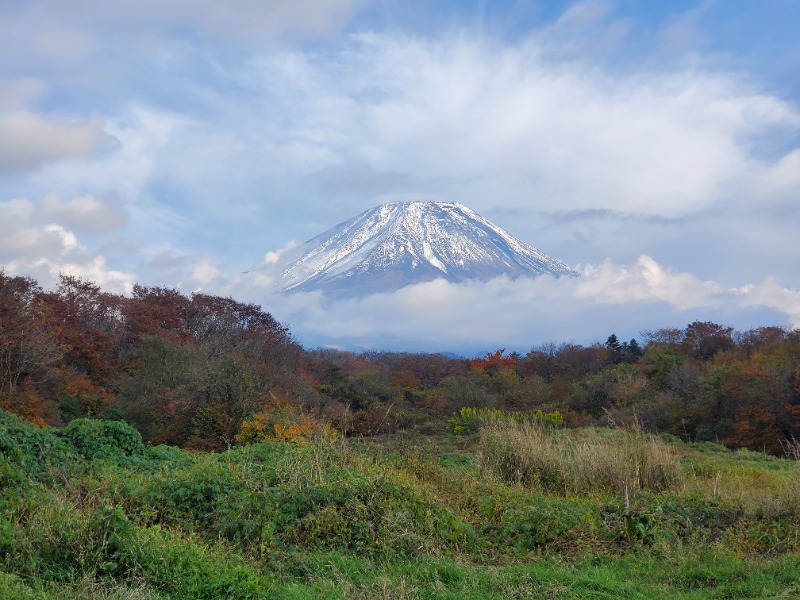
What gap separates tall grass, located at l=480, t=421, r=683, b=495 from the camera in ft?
36.1

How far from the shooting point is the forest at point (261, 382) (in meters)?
19.5

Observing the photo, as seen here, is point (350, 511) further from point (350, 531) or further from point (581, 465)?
point (581, 465)

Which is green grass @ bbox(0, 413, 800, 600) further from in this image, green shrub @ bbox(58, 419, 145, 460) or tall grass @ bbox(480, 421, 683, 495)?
tall grass @ bbox(480, 421, 683, 495)

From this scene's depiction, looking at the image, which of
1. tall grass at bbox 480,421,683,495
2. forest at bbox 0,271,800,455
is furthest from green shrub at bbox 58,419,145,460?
tall grass at bbox 480,421,683,495

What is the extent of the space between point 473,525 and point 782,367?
2220cm

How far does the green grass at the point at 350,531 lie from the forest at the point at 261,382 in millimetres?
4500

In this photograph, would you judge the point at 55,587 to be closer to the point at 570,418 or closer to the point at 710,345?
the point at 570,418

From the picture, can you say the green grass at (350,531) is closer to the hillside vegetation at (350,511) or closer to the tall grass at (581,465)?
the hillside vegetation at (350,511)

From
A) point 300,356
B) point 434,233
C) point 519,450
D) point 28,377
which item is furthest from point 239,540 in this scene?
point 434,233

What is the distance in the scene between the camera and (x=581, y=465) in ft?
36.4

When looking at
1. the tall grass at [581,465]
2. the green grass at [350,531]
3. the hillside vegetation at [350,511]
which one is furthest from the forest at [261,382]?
the green grass at [350,531]

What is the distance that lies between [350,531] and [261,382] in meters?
14.3

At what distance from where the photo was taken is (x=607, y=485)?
36.1 feet

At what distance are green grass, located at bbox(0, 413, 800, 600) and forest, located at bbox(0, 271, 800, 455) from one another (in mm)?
4500
